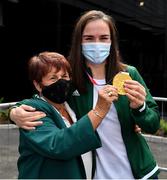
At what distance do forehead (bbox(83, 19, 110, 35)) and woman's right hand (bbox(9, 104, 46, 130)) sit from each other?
57cm

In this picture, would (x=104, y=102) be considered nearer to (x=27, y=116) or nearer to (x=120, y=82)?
(x=120, y=82)

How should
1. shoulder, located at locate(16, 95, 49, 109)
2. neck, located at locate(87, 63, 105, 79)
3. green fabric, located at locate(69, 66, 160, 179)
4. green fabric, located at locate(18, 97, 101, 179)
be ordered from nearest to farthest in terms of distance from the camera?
green fabric, located at locate(18, 97, 101, 179), shoulder, located at locate(16, 95, 49, 109), green fabric, located at locate(69, 66, 160, 179), neck, located at locate(87, 63, 105, 79)

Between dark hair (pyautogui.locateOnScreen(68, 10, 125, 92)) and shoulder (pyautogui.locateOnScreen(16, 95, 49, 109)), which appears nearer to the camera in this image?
shoulder (pyautogui.locateOnScreen(16, 95, 49, 109))

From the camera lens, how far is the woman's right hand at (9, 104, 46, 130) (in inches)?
80.8

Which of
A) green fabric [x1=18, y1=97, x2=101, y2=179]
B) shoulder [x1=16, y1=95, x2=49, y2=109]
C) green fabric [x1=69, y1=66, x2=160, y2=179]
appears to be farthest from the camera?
green fabric [x1=69, y1=66, x2=160, y2=179]

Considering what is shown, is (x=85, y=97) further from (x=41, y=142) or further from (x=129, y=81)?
(x=41, y=142)

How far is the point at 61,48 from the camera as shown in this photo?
1450cm

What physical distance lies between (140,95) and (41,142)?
536 mm

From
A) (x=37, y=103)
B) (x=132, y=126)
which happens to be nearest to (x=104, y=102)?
(x=37, y=103)

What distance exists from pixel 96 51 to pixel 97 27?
0.12m

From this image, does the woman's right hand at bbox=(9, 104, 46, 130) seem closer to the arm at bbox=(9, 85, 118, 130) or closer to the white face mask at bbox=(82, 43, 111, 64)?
the arm at bbox=(9, 85, 118, 130)

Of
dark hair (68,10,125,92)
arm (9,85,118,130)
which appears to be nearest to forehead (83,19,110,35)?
dark hair (68,10,125,92)

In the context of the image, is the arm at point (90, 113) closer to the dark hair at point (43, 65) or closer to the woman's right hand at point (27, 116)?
the woman's right hand at point (27, 116)

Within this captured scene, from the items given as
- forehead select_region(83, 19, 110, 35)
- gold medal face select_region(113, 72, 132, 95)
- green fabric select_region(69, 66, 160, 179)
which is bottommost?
green fabric select_region(69, 66, 160, 179)
